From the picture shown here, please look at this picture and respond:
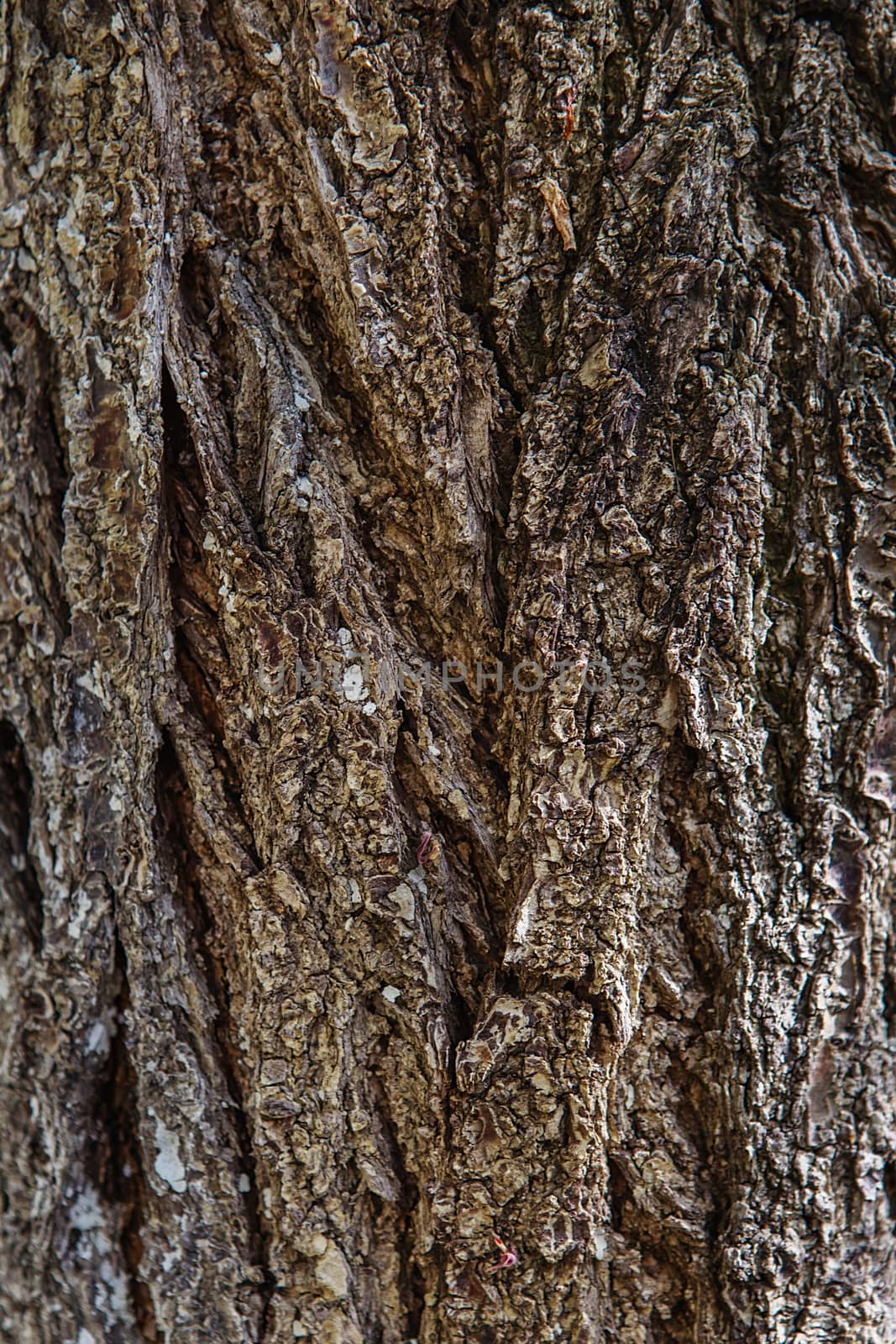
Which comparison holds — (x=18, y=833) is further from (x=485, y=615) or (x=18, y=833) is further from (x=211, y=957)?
(x=485, y=615)

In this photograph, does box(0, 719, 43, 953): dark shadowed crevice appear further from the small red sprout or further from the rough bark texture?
the small red sprout

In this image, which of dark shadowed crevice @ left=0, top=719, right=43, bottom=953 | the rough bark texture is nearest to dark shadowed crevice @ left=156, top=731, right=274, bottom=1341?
the rough bark texture

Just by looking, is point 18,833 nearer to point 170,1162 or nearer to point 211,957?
point 211,957

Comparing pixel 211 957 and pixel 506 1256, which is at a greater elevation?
pixel 211 957

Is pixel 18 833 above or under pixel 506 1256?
above

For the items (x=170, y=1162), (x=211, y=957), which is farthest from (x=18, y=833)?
(x=170, y=1162)

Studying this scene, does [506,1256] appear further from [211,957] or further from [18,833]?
[18,833]

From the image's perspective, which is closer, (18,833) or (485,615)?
(485,615)

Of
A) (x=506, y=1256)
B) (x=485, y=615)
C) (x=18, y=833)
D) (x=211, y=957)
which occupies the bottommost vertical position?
(x=506, y=1256)

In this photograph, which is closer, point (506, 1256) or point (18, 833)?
point (506, 1256)

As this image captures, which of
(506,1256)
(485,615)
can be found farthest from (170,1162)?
(485,615)
